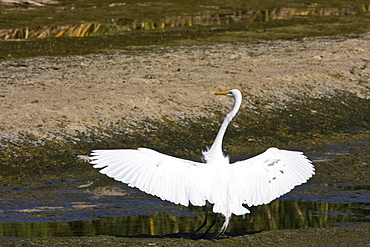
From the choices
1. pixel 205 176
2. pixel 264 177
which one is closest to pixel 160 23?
pixel 264 177

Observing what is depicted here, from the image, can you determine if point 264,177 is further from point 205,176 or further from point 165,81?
point 165,81

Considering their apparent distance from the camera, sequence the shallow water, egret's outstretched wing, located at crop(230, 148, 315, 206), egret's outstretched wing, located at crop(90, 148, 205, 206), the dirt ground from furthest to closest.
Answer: the shallow water → the dirt ground → egret's outstretched wing, located at crop(230, 148, 315, 206) → egret's outstretched wing, located at crop(90, 148, 205, 206)

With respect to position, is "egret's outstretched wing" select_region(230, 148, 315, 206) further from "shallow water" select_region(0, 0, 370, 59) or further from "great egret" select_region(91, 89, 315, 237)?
"shallow water" select_region(0, 0, 370, 59)

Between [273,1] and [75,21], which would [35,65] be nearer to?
[75,21]

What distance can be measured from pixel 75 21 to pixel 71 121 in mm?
10533

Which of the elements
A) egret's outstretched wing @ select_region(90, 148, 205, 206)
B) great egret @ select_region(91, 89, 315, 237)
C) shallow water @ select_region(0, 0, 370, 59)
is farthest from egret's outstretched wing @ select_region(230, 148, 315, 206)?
shallow water @ select_region(0, 0, 370, 59)

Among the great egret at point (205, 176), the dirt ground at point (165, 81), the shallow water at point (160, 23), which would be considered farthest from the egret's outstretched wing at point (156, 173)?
the shallow water at point (160, 23)

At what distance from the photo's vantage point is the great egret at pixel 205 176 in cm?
582

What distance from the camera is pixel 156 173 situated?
586 centimetres

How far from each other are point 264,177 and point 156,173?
3.12 feet

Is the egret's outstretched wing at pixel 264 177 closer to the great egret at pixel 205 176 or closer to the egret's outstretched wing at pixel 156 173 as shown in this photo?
the great egret at pixel 205 176

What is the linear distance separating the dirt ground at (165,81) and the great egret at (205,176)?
11.7 feet

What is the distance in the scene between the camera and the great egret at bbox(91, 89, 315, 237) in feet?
19.1

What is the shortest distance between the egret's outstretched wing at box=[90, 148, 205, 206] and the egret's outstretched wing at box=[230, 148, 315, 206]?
393mm
